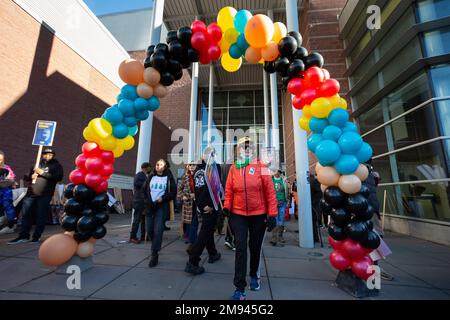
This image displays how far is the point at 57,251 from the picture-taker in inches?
129

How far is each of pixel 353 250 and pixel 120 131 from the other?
3928mm

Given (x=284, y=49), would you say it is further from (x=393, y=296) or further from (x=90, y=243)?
(x=90, y=243)

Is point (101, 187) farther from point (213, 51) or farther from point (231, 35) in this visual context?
point (231, 35)

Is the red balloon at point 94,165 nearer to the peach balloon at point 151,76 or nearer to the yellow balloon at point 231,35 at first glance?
the peach balloon at point 151,76

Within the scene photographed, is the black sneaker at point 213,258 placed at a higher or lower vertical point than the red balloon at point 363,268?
lower

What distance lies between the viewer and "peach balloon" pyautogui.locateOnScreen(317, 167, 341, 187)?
10.7ft

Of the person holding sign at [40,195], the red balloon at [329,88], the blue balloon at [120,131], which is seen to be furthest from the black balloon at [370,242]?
the person holding sign at [40,195]

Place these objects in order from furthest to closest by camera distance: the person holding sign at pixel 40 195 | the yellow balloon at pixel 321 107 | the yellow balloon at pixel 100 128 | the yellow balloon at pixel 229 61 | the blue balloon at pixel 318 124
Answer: the person holding sign at pixel 40 195 → the yellow balloon at pixel 229 61 → the yellow balloon at pixel 100 128 → the blue balloon at pixel 318 124 → the yellow balloon at pixel 321 107

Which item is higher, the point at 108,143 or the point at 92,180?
the point at 108,143

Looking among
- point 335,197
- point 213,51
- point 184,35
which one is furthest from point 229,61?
point 335,197

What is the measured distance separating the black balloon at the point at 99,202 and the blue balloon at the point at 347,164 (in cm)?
362

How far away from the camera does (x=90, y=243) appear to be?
3641 millimetres

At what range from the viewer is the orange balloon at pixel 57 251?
3262 millimetres

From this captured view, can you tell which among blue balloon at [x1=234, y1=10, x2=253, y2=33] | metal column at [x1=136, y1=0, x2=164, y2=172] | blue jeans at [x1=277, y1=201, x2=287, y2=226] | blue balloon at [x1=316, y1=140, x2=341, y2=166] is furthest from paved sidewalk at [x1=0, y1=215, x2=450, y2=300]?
blue balloon at [x1=234, y1=10, x2=253, y2=33]
